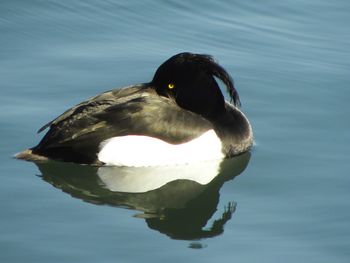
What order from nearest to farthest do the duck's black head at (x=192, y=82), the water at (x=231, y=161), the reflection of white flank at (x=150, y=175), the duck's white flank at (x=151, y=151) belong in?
1. the water at (x=231, y=161)
2. the reflection of white flank at (x=150, y=175)
3. the duck's white flank at (x=151, y=151)
4. the duck's black head at (x=192, y=82)

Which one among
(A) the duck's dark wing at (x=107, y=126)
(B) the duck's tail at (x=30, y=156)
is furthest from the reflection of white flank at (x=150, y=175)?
(B) the duck's tail at (x=30, y=156)

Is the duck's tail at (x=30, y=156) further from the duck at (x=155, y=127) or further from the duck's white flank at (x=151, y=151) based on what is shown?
the duck's white flank at (x=151, y=151)

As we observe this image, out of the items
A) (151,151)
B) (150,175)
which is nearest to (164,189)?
(150,175)

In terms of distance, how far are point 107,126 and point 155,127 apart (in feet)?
1.37

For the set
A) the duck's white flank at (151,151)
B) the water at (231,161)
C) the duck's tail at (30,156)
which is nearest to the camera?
the water at (231,161)

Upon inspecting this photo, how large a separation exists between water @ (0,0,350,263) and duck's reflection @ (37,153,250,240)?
2 cm

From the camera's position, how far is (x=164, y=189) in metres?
8.81

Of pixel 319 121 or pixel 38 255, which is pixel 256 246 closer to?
pixel 38 255

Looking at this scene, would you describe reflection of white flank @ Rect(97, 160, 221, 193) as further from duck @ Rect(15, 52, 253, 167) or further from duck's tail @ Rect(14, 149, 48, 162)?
duck's tail @ Rect(14, 149, 48, 162)

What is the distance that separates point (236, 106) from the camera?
9781mm

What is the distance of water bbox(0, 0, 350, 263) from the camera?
7.68m

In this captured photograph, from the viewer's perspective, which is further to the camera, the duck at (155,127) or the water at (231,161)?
the duck at (155,127)

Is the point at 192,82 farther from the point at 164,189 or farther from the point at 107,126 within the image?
the point at 164,189

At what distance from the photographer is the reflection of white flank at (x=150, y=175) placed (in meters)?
8.85
